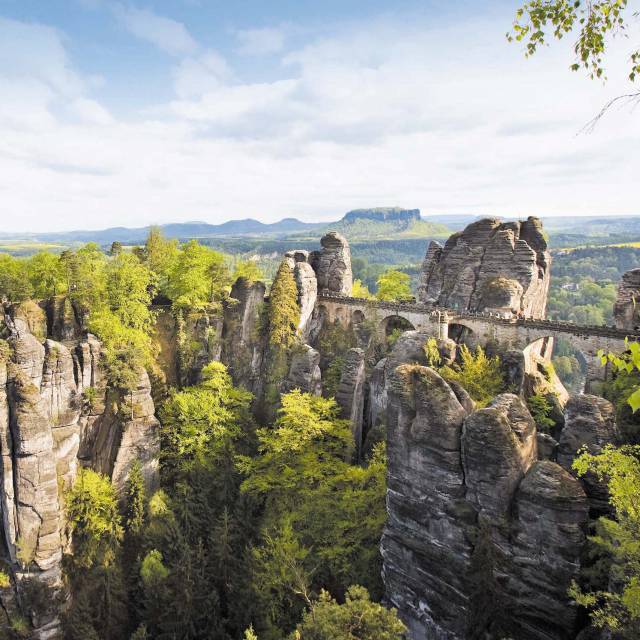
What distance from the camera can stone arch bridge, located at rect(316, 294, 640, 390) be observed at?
3338 cm

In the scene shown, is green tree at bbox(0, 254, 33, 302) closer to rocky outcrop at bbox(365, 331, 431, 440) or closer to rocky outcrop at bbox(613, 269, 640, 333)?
rocky outcrop at bbox(365, 331, 431, 440)

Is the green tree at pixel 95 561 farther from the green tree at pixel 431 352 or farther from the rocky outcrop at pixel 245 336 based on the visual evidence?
the green tree at pixel 431 352

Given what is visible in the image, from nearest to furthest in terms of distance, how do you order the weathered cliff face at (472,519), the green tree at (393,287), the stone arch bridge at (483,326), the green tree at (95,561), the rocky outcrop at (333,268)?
the weathered cliff face at (472,519)
the green tree at (95,561)
the stone arch bridge at (483,326)
the rocky outcrop at (333,268)
the green tree at (393,287)

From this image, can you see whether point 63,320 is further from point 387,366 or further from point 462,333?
point 462,333

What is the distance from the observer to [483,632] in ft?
58.7

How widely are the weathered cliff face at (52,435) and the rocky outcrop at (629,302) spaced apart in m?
35.1

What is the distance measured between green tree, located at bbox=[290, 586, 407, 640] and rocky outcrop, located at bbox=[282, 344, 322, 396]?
69.3 ft

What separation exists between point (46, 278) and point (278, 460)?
27099mm

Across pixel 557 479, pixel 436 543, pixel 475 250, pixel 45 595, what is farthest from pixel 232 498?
pixel 475 250

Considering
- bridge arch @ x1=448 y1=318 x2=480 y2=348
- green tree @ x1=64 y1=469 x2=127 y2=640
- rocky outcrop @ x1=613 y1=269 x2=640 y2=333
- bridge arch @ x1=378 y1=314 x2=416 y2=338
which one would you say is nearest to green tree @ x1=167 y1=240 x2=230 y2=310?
bridge arch @ x1=378 y1=314 x2=416 y2=338

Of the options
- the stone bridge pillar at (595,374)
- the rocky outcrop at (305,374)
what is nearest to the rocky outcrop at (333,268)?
the rocky outcrop at (305,374)

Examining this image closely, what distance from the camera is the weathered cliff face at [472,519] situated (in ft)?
58.9

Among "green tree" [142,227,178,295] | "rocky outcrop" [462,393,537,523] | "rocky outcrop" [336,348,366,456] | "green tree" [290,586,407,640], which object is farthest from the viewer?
"green tree" [142,227,178,295]

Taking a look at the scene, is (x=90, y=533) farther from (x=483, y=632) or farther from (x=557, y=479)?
(x=557, y=479)
